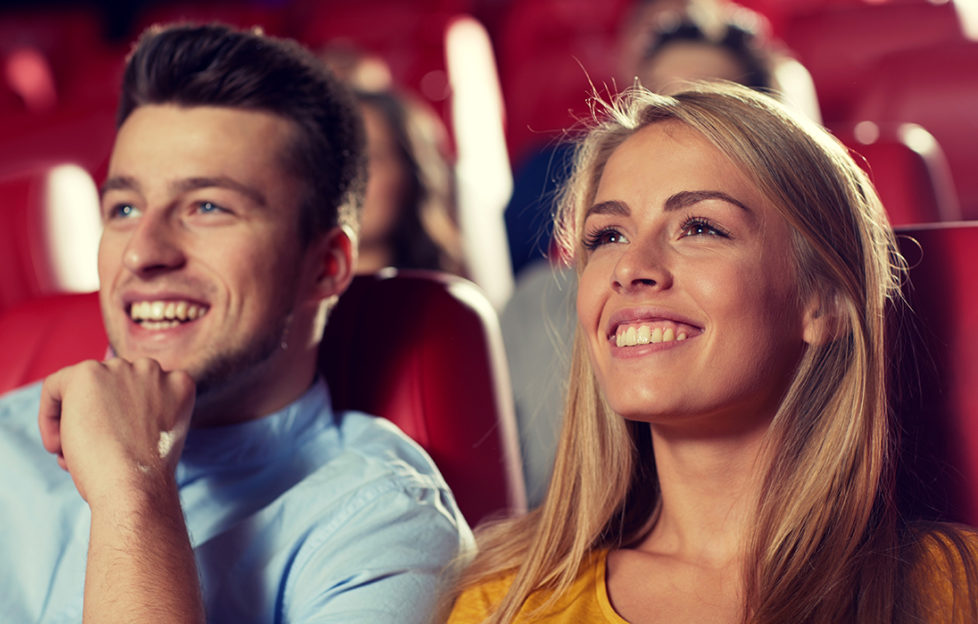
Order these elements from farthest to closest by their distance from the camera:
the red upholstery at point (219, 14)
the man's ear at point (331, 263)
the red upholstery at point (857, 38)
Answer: the red upholstery at point (219, 14), the red upholstery at point (857, 38), the man's ear at point (331, 263)

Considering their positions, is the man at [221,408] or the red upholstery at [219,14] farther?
the red upholstery at [219,14]

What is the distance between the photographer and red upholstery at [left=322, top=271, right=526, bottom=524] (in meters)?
1.24

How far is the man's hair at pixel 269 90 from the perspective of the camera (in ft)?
4.13

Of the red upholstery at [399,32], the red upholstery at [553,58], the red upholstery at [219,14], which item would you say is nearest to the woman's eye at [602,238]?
the red upholstery at [553,58]

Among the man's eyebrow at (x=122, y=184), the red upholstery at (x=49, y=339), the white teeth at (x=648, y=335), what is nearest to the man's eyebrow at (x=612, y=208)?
the white teeth at (x=648, y=335)

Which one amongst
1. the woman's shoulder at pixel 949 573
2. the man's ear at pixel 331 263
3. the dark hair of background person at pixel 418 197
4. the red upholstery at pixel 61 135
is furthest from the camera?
the red upholstery at pixel 61 135

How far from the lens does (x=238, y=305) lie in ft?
3.92

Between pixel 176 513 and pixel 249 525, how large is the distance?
115 mm

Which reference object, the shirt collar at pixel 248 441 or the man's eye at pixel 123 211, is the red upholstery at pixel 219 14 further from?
the shirt collar at pixel 248 441

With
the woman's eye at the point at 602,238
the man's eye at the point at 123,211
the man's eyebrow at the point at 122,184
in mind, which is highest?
the man's eyebrow at the point at 122,184

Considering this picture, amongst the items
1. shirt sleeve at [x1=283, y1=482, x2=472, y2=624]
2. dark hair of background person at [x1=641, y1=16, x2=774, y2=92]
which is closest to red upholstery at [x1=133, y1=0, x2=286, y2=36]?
dark hair of background person at [x1=641, y1=16, x2=774, y2=92]

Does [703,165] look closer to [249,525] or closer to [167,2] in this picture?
[249,525]

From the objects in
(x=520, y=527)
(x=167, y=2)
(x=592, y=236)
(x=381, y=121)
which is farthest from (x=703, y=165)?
(x=167, y=2)

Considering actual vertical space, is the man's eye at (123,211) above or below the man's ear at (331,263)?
above
